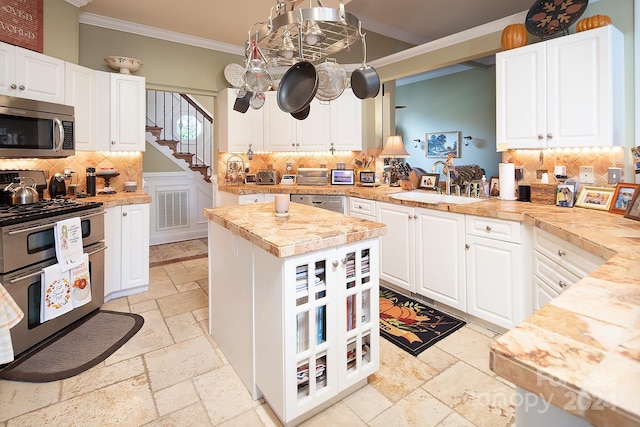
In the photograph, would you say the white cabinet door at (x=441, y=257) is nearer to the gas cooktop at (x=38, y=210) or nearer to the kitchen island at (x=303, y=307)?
the kitchen island at (x=303, y=307)

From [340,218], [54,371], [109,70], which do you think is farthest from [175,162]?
[340,218]

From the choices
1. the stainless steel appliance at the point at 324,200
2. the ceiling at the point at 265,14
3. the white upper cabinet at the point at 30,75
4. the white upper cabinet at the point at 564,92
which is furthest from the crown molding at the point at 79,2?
the white upper cabinet at the point at 564,92

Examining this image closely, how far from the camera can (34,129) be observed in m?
2.94

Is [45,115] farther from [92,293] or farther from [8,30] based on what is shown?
[92,293]

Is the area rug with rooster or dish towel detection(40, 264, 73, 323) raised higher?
dish towel detection(40, 264, 73, 323)

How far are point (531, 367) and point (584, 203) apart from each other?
2452 mm

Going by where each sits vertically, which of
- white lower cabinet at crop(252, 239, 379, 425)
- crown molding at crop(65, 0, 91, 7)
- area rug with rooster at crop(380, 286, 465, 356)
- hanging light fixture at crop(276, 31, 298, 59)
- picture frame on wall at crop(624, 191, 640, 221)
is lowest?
area rug with rooster at crop(380, 286, 465, 356)

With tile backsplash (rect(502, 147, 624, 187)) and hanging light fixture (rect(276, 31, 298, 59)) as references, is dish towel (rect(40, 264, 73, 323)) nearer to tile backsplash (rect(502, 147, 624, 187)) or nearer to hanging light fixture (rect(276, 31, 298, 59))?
hanging light fixture (rect(276, 31, 298, 59))

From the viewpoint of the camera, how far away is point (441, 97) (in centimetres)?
732

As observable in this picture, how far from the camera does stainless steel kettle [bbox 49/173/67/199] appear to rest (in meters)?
3.28

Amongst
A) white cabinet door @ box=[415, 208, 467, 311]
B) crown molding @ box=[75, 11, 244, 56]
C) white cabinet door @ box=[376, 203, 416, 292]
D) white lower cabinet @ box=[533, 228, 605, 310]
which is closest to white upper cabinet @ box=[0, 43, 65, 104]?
crown molding @ box=[75, 11, 244, 56]

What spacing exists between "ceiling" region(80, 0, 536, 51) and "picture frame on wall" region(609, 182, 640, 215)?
2862 millimetres

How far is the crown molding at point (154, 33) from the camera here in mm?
3931

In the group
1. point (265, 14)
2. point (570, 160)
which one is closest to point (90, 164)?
point (265, 14)
